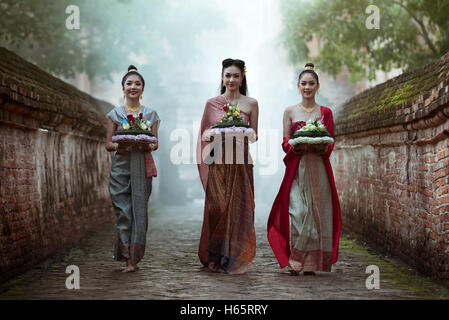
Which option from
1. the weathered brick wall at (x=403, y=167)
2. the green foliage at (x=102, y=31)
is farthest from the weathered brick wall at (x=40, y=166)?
the green foliage at (x=102, y=31)

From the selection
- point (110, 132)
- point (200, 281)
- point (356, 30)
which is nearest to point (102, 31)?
point (356, 30)

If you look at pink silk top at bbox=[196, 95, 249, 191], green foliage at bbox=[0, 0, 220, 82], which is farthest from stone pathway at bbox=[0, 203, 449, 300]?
green foliage at bbox=[0, 0, 220, 82]

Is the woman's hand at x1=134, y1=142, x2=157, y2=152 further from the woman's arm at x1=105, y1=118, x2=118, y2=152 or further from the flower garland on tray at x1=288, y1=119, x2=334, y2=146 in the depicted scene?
the flower garland on tray at x1=288, y1=119, x2=334, y2=146

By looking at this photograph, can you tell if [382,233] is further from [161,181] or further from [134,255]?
[161,181]

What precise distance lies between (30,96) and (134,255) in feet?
6.79

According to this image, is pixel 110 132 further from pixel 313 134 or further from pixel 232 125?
pixel 313 134

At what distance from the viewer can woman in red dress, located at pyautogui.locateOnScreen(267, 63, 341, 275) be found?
7051 millimetres

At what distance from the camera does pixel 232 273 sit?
7125 mm

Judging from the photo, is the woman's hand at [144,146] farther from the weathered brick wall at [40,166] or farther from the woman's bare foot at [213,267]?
the woman's bare foot at [213,267]

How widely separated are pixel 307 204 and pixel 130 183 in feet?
6.34

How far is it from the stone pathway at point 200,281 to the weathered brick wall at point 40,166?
0.34m

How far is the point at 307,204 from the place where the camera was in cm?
716

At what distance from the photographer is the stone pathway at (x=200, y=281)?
19.2ft

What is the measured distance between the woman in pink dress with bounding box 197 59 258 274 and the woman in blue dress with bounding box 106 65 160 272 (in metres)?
0.68
